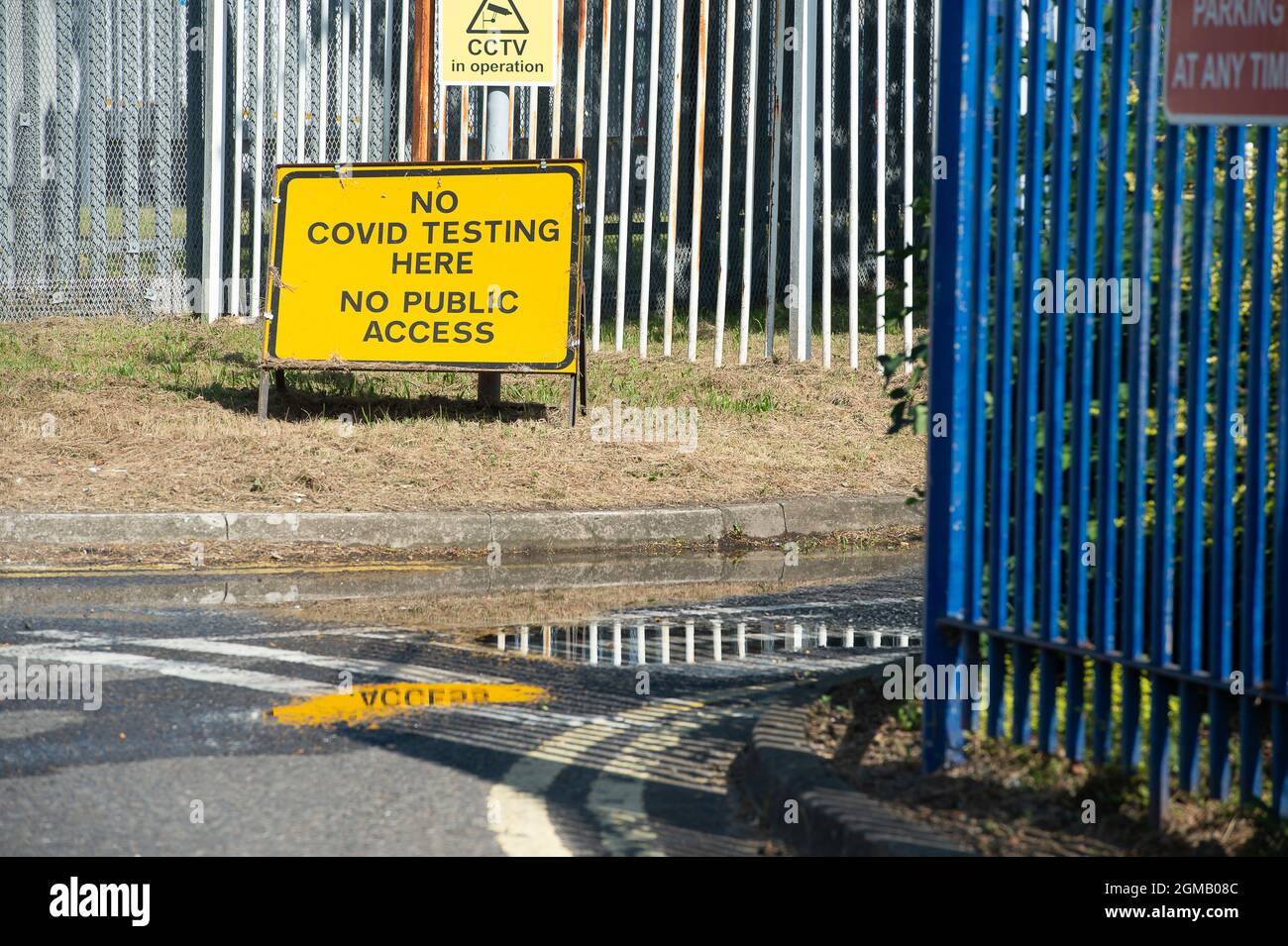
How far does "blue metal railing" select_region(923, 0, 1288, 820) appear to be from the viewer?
3.68 metres

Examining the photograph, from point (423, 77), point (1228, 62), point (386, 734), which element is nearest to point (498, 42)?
point (423, 77)

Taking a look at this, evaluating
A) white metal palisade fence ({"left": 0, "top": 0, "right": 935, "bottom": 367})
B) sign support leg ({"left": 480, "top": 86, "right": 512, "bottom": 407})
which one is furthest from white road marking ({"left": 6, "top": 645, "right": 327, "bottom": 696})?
white metal palisade fence ({"left": 0, "top": 0, "right": 935, "bottom": 367})

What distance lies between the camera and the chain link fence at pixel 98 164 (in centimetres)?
1497

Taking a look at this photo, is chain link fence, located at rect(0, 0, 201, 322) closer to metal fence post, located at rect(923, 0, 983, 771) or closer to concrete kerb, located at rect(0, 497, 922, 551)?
concrete kerb, located at rect(0, 497, 922, 551)

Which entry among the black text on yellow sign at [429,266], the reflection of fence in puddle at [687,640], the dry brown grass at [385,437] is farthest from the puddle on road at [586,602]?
the black text on yellow sign at [429,266]

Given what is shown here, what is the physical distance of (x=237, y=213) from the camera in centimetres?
1423

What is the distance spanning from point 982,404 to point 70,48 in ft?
43.7

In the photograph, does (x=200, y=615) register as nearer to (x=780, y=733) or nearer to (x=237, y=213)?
(x=780, y=733)

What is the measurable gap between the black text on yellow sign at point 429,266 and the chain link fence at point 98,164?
11.9 ft

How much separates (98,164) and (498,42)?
5346mm

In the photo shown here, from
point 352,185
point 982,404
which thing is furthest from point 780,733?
point 352,185

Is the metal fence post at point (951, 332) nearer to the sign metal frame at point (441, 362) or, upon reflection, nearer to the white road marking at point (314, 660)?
the white road marking at point (314, 660)

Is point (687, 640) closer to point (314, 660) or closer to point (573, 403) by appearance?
point (314, 660)

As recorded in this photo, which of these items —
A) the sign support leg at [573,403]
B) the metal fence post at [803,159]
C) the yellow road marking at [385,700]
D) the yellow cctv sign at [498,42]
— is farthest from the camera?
the metal fence post at [803,159]
